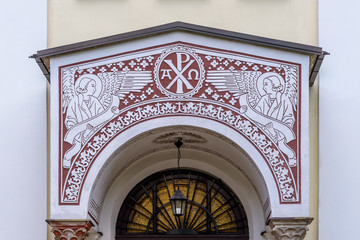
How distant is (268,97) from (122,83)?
1.88 m

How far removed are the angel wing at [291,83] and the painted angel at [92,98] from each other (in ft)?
5.77

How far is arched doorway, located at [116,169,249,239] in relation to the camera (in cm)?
1280

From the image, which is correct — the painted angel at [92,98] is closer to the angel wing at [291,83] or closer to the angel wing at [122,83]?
the angel wing at [122,83]

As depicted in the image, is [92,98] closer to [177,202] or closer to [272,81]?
[177,202]

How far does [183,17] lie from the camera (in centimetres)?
1283

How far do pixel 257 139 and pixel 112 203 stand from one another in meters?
2.71

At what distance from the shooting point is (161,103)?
11109 mm

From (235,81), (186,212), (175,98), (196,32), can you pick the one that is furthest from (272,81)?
(186,212)

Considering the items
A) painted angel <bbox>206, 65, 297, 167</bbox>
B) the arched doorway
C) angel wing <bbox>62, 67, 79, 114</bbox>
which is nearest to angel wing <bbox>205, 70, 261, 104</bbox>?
painted angel <bbox>206, 65, 297, 167</bbox>

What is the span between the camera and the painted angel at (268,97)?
11.0m

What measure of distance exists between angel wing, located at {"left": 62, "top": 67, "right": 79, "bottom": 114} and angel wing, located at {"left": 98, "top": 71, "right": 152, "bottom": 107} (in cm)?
38

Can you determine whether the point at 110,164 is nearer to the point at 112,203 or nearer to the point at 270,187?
the point at 112,203
